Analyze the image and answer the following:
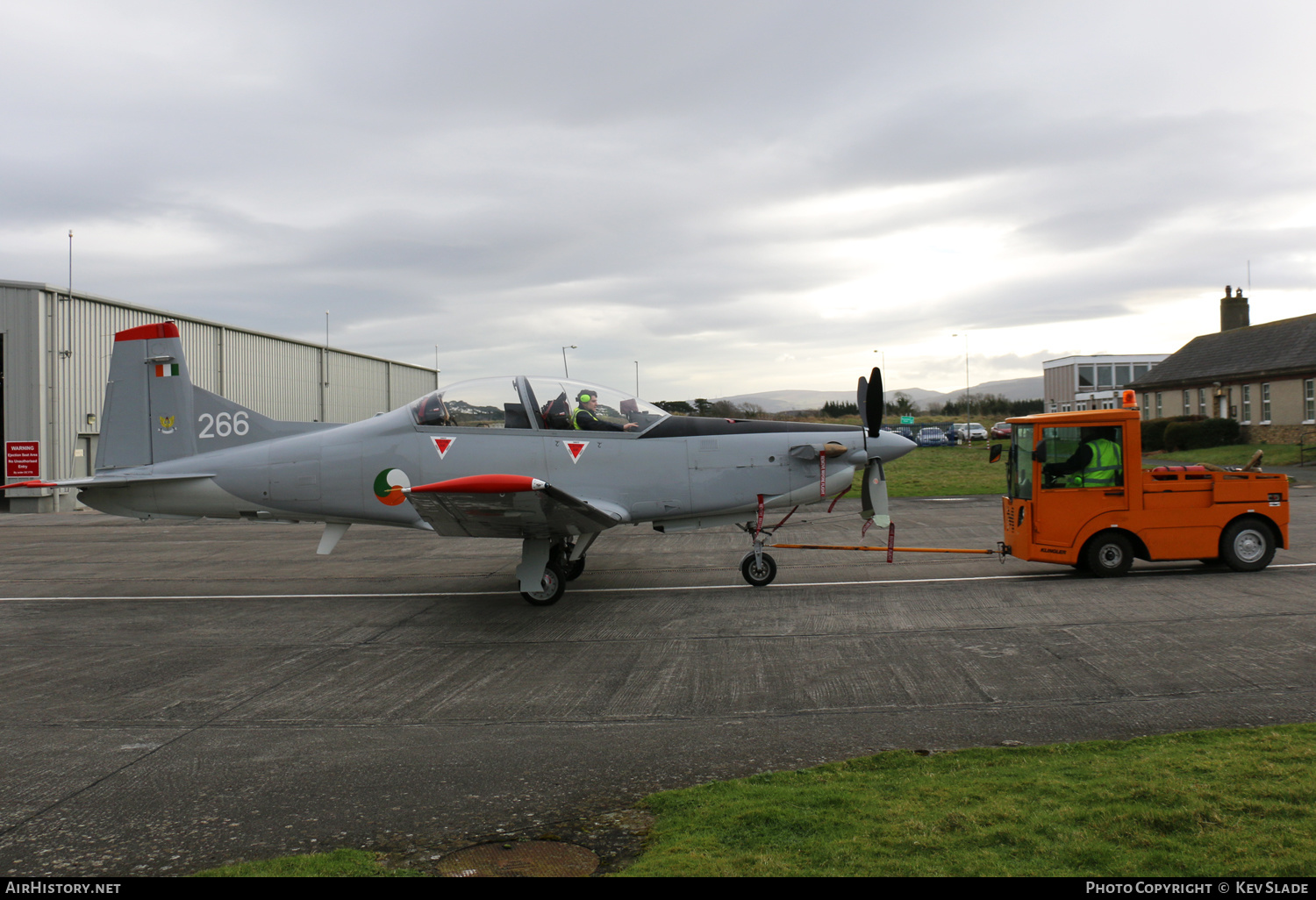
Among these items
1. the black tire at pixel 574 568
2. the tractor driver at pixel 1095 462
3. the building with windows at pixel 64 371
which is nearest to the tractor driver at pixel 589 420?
the black tire at pixel 574 568

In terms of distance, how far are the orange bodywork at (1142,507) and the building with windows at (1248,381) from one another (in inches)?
1218

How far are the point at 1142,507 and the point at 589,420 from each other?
24.7ft

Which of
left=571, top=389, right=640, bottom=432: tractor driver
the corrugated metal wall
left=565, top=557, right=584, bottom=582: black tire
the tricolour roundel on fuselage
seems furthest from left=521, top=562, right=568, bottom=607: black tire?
the corrugated metal wall

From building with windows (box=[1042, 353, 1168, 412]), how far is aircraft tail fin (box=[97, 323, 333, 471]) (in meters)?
67.1

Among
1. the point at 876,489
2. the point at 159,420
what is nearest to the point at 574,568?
the point at 876,489

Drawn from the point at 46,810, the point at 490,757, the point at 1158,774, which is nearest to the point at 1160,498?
the point at 1158,774

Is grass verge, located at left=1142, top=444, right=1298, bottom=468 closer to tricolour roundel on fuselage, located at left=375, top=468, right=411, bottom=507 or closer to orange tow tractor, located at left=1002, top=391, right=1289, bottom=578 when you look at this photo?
orange tow tractor, located at left=1002, top=391, right=1289, bottom=578

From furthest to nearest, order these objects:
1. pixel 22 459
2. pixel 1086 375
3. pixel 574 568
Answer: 1. pixel 1086 375
2. pixel 22 459
3. pixel 574 568

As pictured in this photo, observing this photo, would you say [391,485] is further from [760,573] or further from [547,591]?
[760,573]

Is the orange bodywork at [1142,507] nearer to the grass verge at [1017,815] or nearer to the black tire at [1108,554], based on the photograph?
the black tire at [1108,554]

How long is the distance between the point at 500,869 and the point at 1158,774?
129 inches

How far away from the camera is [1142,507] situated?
10977mm

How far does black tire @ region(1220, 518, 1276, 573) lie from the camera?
1101 centimetres

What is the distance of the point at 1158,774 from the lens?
4.11m
